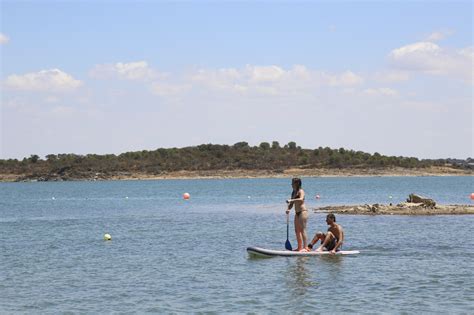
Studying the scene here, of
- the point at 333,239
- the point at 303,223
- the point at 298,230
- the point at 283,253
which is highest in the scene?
the point at 303,223

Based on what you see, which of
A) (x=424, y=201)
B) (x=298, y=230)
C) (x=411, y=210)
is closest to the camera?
(x=298, y=230)

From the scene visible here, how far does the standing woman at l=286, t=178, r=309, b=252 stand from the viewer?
26469 millimetres

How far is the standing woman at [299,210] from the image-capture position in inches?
1042

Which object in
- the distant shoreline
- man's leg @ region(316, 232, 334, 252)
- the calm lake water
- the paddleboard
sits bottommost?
the calm lake water

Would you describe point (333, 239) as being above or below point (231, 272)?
above

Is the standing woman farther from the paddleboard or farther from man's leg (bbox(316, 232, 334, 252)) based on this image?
man's leg (bbox(316, 232, 334, 252))

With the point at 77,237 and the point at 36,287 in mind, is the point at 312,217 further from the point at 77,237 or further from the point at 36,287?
the point at 36,287

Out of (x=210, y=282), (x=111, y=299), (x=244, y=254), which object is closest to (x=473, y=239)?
(x=244, y=254)

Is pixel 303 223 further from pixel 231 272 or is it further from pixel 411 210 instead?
pixel 411 210

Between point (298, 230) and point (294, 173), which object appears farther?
point (294, 173)

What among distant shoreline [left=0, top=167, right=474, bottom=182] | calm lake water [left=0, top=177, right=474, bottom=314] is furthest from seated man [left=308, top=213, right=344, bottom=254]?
distant shoreline [left=0, top=167, right=474, bottom=182]

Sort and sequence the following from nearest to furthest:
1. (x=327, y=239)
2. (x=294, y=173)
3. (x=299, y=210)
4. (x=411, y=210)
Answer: (x=299, y=210), (x=327, y=239), (x=411, y=210), (x=294, y=173)

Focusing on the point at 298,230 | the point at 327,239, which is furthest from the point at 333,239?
the point at 298,230

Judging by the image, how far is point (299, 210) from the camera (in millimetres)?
26875
